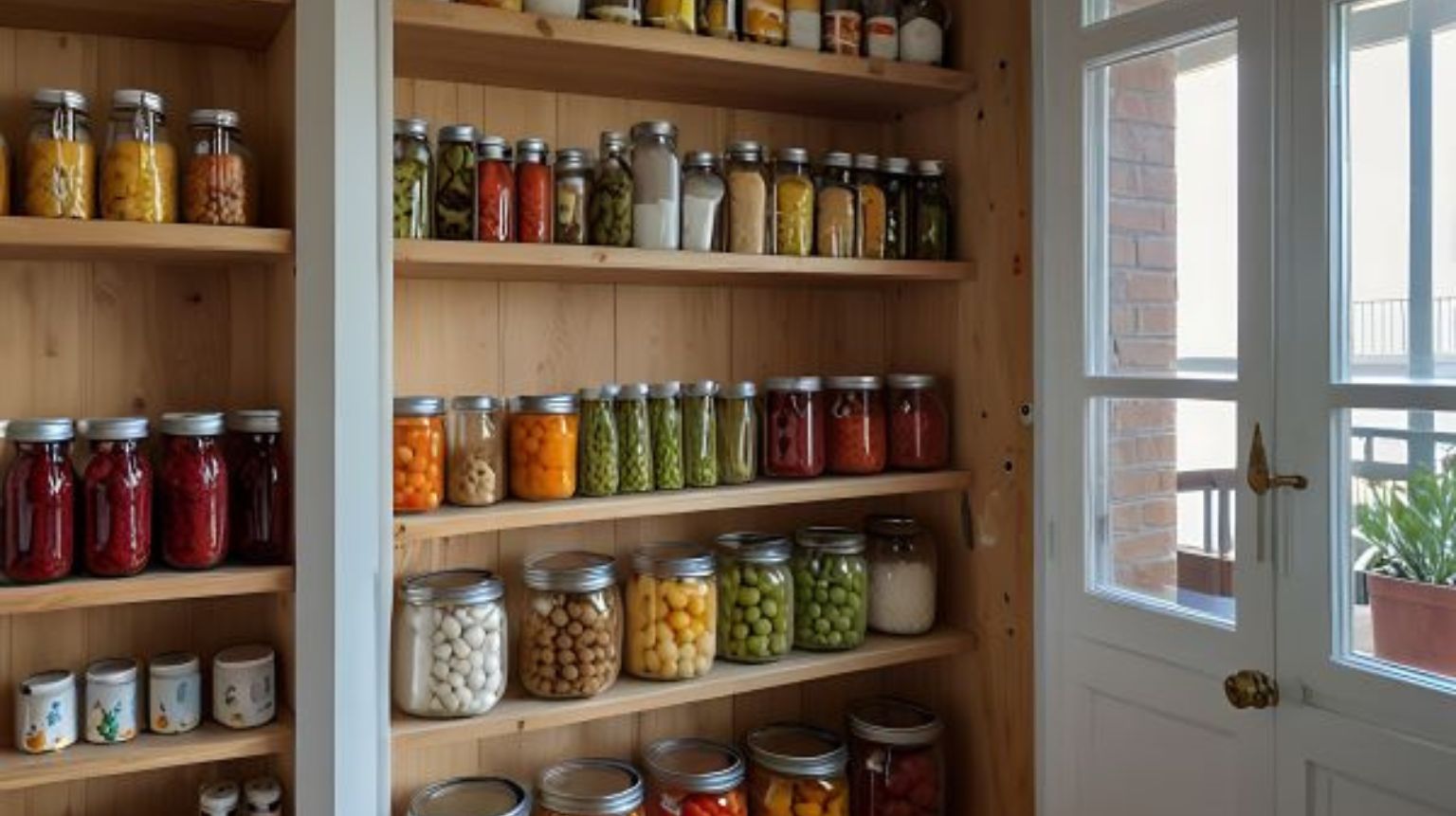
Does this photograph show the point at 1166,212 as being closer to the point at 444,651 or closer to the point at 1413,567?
the point at 1413,567

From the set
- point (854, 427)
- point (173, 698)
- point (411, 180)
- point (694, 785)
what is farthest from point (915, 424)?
point (173, 698)

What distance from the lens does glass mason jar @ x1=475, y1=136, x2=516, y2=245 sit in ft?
5.40

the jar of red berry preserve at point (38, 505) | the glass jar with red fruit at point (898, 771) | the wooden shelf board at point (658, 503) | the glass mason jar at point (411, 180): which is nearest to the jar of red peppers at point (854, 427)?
the wooden shelf board at point (658, 503)

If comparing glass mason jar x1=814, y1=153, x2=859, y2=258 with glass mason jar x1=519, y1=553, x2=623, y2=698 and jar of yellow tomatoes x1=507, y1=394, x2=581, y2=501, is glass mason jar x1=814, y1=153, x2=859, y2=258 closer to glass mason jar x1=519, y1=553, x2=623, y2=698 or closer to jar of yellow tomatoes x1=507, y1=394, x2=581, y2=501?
jar of yellow tomatoes x1=507, y1=394, x2=581, y2=501

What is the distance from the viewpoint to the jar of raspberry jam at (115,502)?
1.39 metres

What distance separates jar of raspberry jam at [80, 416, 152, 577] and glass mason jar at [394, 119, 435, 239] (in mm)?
434

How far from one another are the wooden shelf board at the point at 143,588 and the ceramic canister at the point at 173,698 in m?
0.13

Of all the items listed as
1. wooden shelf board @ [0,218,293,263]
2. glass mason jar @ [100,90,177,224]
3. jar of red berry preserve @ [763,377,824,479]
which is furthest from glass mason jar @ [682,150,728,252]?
glass mason jar @ [100,90,177,224]

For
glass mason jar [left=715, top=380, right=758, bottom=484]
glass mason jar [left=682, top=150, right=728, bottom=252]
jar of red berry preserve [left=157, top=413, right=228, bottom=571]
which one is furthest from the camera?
glass mason jar [left=715, top=380, right=758, bottom=484]

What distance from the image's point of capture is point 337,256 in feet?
4.69

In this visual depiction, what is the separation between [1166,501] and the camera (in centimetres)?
171

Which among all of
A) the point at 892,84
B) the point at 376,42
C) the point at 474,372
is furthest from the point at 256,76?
the point at 892,84

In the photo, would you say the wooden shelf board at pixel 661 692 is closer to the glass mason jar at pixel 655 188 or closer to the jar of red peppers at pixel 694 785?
the jar of red peppers at pixel 694 785

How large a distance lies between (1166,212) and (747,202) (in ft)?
2.12
